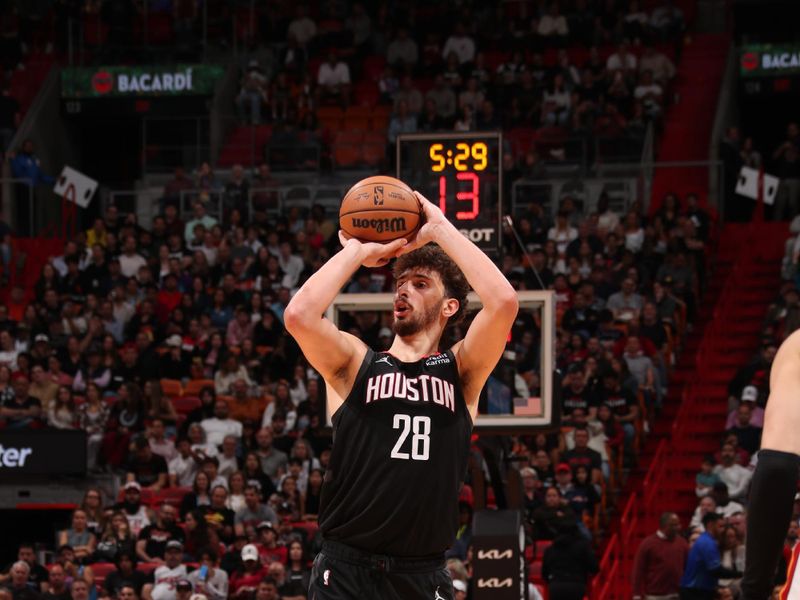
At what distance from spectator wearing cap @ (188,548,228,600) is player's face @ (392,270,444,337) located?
32.2 ft

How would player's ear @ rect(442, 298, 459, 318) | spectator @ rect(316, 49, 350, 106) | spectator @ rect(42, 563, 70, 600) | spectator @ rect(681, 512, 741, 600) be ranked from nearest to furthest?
1. player's ear @ rect(442, 298, 459, 318)
2. spectator @ rect(681, 512, 741, 600)
3. spectator @ rect(42, 563, 70, 600)
4. spectator @ rect(316, 49, 350, 106)

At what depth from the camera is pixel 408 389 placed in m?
5.76

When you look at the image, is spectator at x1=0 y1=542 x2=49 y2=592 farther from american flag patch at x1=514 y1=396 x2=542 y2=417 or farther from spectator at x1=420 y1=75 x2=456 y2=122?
spectator at x1=420 y1=75 x2=456 y2=122

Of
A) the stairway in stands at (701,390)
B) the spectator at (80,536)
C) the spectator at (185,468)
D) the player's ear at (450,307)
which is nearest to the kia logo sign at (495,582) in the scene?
the stairway in stands at (701,390)

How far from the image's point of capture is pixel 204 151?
86.3 ft

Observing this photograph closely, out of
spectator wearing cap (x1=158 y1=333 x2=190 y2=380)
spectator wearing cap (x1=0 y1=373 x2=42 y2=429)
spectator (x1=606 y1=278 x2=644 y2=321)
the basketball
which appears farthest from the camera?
spectator wearing cap (x1=158 y1=333 x2=190 y2=380)

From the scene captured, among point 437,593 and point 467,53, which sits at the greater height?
point 467,53

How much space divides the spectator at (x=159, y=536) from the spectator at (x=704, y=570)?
525cm

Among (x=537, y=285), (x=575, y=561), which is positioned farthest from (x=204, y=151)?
(x=575, y=561)

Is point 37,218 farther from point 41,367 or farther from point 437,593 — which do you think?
point 437,593

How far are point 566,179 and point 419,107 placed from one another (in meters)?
3.19

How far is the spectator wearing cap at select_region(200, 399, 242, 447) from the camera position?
18422 millimetres

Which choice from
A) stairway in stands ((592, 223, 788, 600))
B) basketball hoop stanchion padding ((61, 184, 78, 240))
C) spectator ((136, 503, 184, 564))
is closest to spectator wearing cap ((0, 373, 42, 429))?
spectator ((136, 503, 184, 564))

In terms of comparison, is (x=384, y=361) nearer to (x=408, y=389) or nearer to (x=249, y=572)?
(x=408, y=389)
